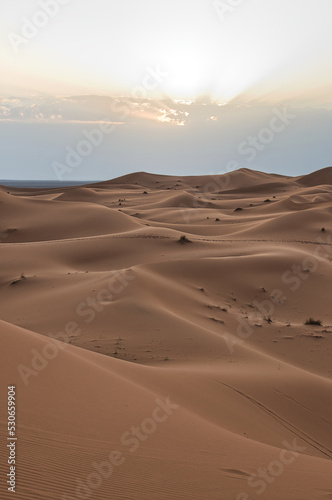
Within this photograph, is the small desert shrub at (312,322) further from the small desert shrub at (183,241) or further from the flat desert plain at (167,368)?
the small desert shrub at (183,241)

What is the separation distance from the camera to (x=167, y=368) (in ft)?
30.8

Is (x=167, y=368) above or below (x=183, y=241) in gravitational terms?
below

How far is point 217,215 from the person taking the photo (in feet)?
141

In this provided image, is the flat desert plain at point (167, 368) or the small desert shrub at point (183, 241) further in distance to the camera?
the small desert shrub at point (183, 241)

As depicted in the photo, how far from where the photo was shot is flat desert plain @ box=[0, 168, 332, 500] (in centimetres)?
482

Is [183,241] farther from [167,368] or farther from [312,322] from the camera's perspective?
[167,368]

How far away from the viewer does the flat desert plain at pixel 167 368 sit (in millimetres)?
4816

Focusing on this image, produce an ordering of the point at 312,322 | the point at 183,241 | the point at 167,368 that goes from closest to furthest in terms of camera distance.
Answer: the point at 167,368
the point at 312,322
the point at 183,241

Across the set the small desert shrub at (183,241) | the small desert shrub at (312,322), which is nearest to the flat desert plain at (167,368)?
the small desert shrub at (183,241)

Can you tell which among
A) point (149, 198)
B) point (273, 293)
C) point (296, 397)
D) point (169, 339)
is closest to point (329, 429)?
point (296, 397)

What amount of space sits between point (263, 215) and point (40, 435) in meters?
37.0

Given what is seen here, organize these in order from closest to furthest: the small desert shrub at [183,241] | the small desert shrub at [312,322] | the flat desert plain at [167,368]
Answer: the flat desert plain at [167,368]
the small desert shrub at [312,322]
the small desert shrub at [183,241]

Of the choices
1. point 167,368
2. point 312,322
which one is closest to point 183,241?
point 312,322

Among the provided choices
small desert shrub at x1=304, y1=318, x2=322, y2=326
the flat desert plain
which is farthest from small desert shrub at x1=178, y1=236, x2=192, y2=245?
small desert shrub at x1=304, y1=318, x2=322, y2=326
